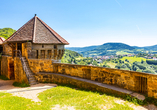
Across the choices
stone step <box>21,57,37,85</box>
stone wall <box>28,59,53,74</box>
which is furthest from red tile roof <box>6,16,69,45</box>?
stone wall <box>28,59,53,74</box>

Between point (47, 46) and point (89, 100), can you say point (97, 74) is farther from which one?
point (47, 46)

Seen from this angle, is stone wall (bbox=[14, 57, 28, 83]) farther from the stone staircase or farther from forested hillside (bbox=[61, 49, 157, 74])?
forested hillside (bbox=[61, 49, 157, 74])

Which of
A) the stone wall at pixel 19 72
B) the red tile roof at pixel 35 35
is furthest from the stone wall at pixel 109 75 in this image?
the red tile roof at pixel 35 35

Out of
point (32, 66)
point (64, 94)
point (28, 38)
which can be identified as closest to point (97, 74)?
point (64, 94)

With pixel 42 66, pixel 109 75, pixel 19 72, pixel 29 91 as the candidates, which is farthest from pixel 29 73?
pixel 109 75

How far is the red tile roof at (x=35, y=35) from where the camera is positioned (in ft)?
47.5

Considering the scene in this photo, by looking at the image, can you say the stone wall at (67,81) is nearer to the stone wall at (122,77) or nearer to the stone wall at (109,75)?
the stone wall at (109,75)

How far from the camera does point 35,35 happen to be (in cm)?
1489

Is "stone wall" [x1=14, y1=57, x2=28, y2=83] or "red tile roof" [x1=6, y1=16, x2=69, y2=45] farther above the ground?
"red tile roof" [x1=6, y1=16, x2=69, y2=45]

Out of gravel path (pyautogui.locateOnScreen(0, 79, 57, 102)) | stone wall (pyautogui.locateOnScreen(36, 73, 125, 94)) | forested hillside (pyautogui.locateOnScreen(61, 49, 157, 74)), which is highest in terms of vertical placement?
stone wall (pyautogui.locateOnScreen(36, 73, 125, 94))

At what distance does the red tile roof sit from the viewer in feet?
47.5

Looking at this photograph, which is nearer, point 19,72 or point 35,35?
point 19,72

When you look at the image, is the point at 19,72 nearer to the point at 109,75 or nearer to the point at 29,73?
the point at 29,73

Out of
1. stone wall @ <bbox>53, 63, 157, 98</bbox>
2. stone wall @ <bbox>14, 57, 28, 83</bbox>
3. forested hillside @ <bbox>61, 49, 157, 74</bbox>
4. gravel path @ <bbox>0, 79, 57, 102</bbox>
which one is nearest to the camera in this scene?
stone wall @ <bbox>53, 63, 157, 98</bbox>
